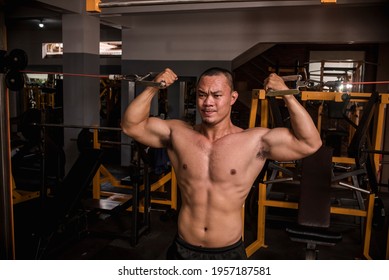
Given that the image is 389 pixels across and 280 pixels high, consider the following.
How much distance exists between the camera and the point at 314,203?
2.44 m

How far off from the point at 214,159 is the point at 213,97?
0.26m

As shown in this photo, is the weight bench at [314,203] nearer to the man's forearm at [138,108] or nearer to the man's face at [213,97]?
the man's face at [213,97]

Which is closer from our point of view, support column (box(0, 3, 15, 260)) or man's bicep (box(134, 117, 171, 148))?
man's bicep (box(134, 117, 171, 148))

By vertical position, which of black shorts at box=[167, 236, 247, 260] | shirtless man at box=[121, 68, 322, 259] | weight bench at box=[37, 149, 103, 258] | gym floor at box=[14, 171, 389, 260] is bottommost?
gym floor at box=[14, 171, 389, 260]

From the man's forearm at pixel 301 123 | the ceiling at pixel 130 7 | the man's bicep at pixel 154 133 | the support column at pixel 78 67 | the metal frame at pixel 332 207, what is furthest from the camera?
the support column at pixel 78 67

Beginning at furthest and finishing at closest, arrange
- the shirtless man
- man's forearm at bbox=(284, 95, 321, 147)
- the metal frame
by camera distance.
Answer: the metal frame
the shirtless man
man's forearm at bbox=(284, 95, 321, 147)

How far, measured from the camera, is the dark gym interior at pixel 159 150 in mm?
2568

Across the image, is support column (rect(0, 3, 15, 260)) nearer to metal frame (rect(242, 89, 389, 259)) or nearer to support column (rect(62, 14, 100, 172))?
metal frame (rect(242, 89, 389, 259))

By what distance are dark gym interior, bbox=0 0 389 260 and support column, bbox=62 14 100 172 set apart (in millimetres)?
13

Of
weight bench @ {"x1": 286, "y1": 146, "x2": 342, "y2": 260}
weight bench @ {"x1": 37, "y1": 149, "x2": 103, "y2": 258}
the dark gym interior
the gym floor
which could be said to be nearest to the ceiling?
the dark gym interior

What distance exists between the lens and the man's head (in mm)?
1443

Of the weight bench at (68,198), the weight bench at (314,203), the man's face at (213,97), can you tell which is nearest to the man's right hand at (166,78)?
the man's face at (213,97)

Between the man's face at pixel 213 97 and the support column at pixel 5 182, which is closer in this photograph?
the man's face at pixel 213 97

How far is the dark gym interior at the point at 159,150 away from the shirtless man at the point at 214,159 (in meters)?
0.24
